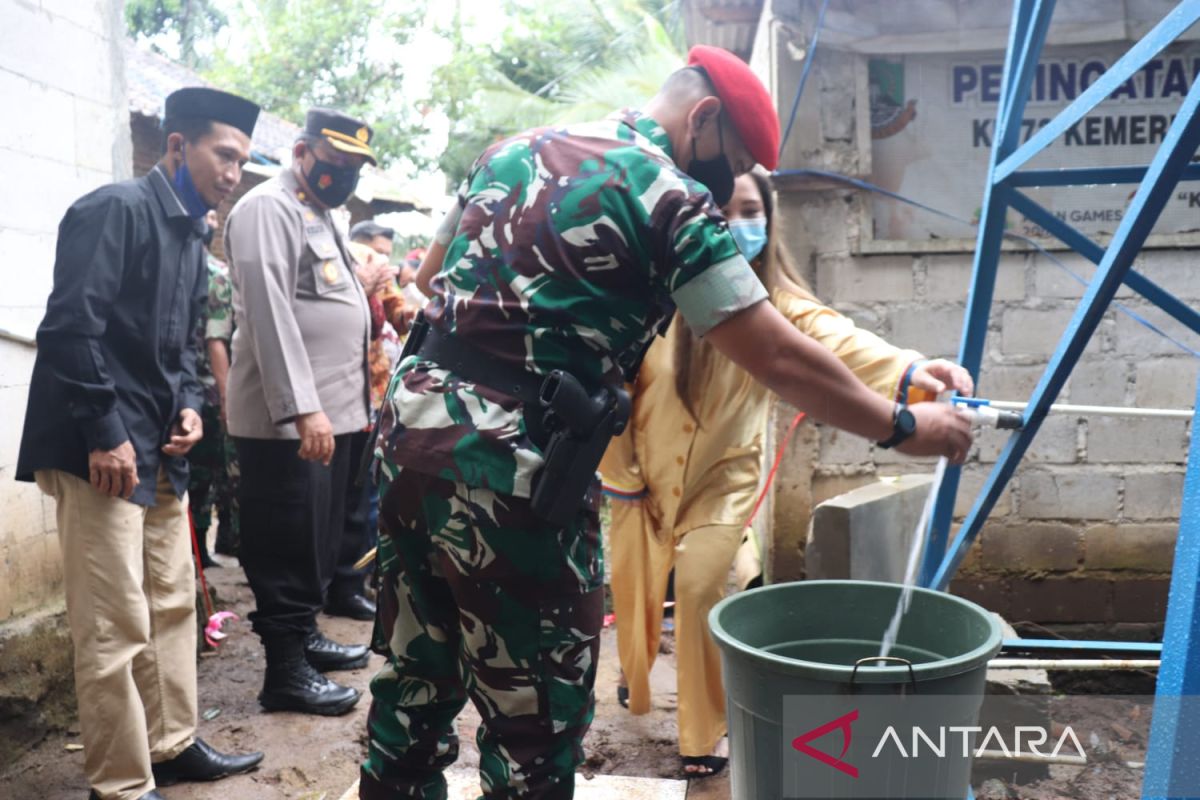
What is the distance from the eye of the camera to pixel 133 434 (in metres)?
2.67

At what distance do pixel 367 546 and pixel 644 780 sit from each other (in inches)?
100

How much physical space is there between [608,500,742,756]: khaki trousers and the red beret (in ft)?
4.87

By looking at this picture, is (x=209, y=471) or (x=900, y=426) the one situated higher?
(x=900, y=426)

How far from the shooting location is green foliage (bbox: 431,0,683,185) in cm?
1585

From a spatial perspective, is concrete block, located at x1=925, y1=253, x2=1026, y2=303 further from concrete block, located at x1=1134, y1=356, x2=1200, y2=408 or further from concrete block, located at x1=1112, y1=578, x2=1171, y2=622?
concrete block, located at x1=1112, y1=578, x2=1171, y2=622

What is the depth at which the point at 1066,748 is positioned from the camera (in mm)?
3342

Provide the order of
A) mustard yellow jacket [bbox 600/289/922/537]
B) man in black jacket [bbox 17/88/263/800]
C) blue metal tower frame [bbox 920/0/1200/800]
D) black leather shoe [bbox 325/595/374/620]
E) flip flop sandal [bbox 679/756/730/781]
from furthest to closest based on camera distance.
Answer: black leather shoe [bbox 325/595/374/620] < mustard yellow jacket [bbox 600/289/922/537] < flip flop sandal [bbox 679/756/730/781] < man in black jacket [bbox 17/88/263/800] < blue metal tower frame [bbox 920/0/1200/800]

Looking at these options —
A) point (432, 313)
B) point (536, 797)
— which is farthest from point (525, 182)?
point (536, 797)

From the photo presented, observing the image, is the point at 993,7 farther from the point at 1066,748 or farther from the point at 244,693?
the point at 244,693

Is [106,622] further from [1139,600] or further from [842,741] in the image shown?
[1139,600]

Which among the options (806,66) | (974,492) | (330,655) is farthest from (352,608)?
(806,66)

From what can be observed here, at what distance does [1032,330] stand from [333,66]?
70.3 feet

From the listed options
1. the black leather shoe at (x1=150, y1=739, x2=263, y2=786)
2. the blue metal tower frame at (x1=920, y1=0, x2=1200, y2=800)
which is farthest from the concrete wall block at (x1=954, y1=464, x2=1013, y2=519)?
the black leather shoe at (x1=150, y1=739, x2=263, y2=786)

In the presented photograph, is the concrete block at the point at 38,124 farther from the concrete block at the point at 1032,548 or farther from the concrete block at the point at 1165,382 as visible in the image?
the concrete block at the point at 1165,382
